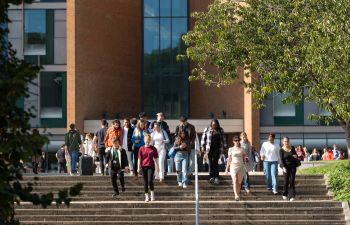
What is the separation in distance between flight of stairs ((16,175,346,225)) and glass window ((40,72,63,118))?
30163 millimetres

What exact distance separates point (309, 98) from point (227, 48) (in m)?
4.46

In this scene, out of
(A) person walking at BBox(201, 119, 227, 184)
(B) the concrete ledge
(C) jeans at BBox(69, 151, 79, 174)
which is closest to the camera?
(B) the concrete ledge

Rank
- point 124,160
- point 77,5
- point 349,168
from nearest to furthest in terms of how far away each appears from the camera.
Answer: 1. point 124,160
2. point 349,168
3. point 77,5

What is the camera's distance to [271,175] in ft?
79.3

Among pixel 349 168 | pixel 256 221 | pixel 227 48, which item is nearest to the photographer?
pixel 256 221

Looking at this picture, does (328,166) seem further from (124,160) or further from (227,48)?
(124,160)

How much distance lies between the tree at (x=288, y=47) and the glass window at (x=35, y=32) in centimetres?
2356

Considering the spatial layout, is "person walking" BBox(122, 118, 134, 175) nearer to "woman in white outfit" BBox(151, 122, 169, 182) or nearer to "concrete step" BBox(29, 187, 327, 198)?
"woman in white outfit" BBox(151, 122, 169, 182)

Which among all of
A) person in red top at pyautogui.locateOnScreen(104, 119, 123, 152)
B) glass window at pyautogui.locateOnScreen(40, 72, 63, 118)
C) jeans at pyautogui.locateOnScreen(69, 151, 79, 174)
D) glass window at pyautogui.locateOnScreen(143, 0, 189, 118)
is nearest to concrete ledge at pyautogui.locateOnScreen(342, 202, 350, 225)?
person in red top at pyautogui.locateOnScreen(104, 119, 123, 152)

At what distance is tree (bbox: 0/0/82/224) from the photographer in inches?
286

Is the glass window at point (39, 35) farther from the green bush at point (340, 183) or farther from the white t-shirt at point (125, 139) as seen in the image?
the green bush at point (340, 183)

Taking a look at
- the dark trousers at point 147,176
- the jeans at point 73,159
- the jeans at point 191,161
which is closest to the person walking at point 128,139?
the jeans at point 191,161

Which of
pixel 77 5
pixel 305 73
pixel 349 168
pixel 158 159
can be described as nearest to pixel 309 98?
pixel 305 73

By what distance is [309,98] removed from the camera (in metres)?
24.8
